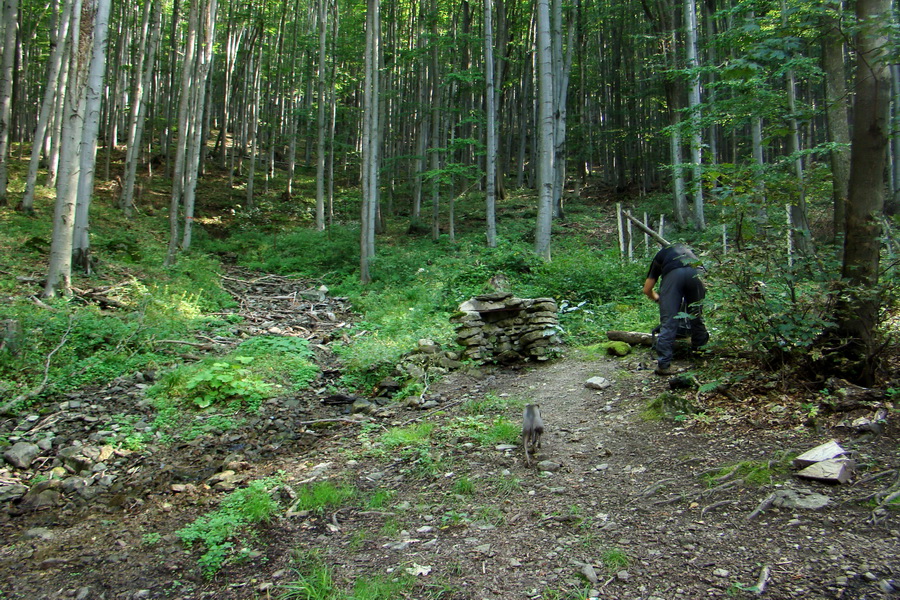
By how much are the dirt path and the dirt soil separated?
0.01 m

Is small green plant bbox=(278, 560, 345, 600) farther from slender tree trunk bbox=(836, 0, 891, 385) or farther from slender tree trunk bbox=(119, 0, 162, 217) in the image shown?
slender tree trunk bbox=(119, 0, 162, 217)

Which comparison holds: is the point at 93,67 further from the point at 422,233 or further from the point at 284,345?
the point at 422,233

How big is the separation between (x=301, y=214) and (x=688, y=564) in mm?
22622

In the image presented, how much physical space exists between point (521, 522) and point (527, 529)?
0.11 metres

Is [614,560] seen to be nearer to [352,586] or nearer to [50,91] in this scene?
[352,586]

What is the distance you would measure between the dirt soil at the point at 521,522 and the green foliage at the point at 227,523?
9 cm

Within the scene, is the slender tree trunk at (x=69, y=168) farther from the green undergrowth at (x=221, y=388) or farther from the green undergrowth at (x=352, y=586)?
the green undergrowth at (x=352, y=586)

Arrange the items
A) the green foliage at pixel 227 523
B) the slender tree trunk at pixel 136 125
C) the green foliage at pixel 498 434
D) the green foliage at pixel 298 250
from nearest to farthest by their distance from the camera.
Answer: the green foliage at pixel 227 523
the green foliage at pixel 498 434
the green foliage at pixel 298 250
the slender tree trunk at pixel 136 125

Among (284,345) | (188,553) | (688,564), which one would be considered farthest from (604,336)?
(188,553)

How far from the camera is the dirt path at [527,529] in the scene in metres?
2.66

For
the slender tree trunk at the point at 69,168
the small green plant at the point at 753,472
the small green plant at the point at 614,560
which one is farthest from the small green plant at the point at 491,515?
the slender tree trunk at the point at 69,168

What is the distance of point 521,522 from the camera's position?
3.52 metres

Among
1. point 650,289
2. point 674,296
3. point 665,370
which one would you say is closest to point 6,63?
point 650,289

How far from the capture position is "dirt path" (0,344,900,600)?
266 centimetres
